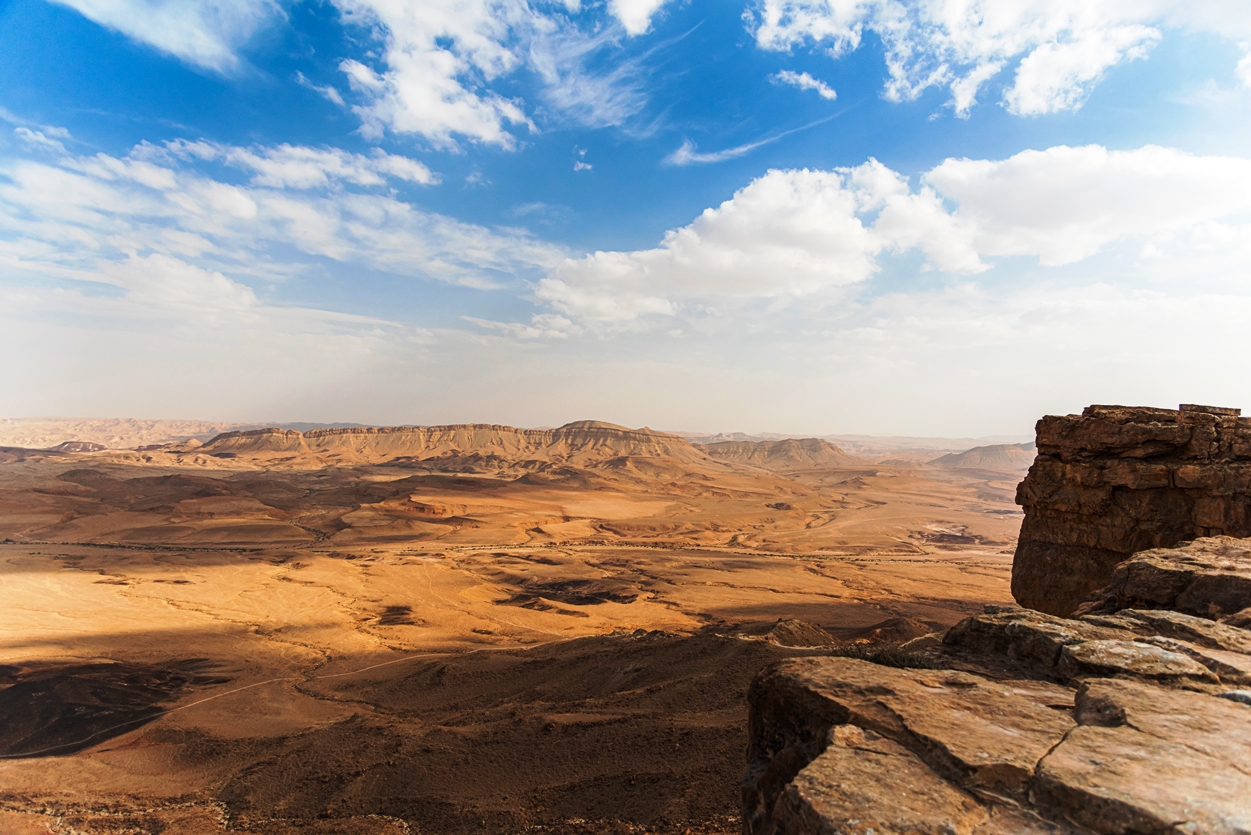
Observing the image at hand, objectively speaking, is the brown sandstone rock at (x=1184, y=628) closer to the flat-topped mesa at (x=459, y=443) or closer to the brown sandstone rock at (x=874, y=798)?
the brown sandstone rock at (x=874, y=798)

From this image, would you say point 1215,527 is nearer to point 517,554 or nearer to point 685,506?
point 517,554

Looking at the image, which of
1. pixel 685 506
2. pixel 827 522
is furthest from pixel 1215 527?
pixel 685 506

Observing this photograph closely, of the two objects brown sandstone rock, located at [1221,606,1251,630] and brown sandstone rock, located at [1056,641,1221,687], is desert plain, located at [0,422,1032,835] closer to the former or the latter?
brown sandstone rock, located at [1056,641,1221,687]

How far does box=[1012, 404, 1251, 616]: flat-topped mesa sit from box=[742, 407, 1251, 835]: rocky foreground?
21.3ft

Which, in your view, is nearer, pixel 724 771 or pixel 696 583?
pixel 724 771

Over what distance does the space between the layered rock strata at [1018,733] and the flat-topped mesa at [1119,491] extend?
7.42m

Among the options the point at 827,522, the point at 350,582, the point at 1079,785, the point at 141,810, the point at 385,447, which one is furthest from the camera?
the point at 385,447

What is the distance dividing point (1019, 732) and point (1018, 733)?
2 cm

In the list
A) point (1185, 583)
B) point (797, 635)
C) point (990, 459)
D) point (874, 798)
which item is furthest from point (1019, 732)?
point (990, 459)

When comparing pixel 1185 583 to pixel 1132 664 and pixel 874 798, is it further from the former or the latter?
pixel 874 798

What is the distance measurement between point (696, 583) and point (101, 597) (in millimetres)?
29532

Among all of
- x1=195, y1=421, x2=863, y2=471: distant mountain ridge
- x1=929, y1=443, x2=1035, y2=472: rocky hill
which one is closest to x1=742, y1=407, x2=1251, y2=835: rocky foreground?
x1=195, y1=421, x2=863, y2=471: distant mountain ridge

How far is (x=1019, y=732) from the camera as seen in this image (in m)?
4.07

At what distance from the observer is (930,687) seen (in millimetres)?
4867
